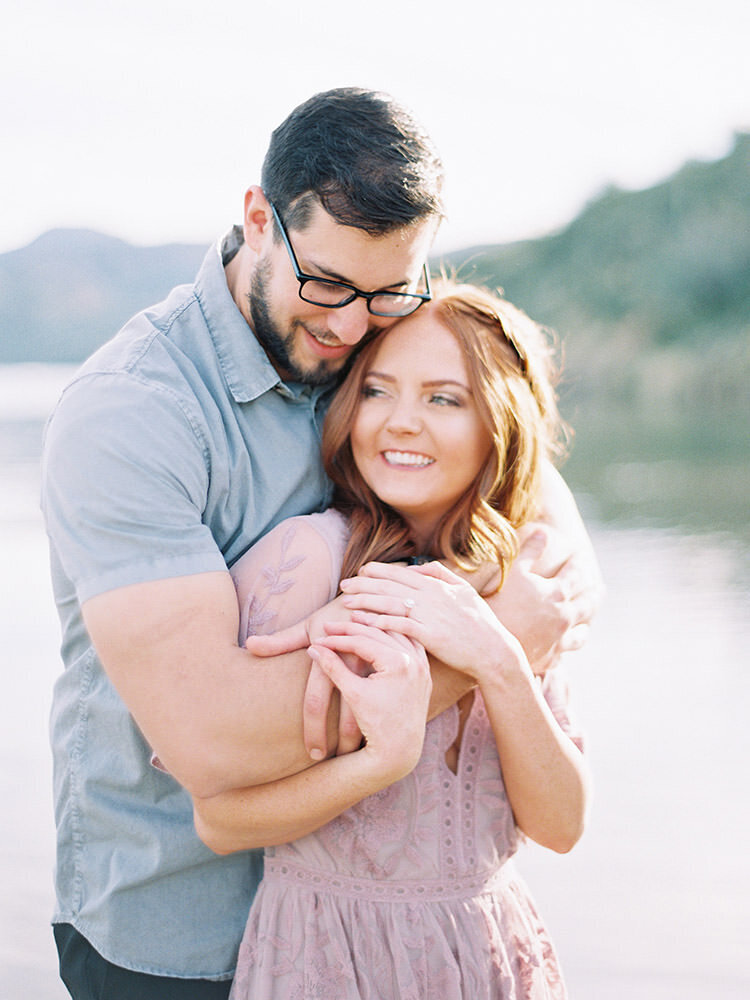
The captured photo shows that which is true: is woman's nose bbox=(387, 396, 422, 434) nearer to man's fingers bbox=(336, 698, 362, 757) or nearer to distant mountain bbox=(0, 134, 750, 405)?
man's fingers bbox=(336, 698, 362, 757)

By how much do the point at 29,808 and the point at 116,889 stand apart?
338 centimetres

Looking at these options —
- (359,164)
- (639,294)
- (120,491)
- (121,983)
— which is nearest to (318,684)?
(120,491)

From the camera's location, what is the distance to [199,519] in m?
1.90

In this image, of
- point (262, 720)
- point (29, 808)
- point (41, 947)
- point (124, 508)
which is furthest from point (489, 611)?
point (29, 808)

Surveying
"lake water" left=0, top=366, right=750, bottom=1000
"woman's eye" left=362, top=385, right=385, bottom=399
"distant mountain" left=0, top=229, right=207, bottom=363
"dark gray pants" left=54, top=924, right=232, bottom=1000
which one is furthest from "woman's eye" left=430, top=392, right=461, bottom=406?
"distant mountain" left=0, top=229, right=207, bottom=363

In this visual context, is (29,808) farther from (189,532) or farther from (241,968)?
(189,532)

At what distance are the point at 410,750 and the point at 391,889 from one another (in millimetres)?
339

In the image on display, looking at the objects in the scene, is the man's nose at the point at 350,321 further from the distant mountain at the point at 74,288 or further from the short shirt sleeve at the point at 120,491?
the distant mountain at the point at 74,288

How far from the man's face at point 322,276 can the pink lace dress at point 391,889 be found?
350 mm

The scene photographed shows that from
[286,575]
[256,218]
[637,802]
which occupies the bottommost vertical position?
[637,802]

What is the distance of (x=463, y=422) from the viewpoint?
2330mm

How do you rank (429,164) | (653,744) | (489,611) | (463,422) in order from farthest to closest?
(653,744), (463,422), (429,164), (489,611)

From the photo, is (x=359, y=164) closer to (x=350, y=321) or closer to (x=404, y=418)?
(x=350, y=321)

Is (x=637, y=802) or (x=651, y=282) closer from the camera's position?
(x=637, y=802)
